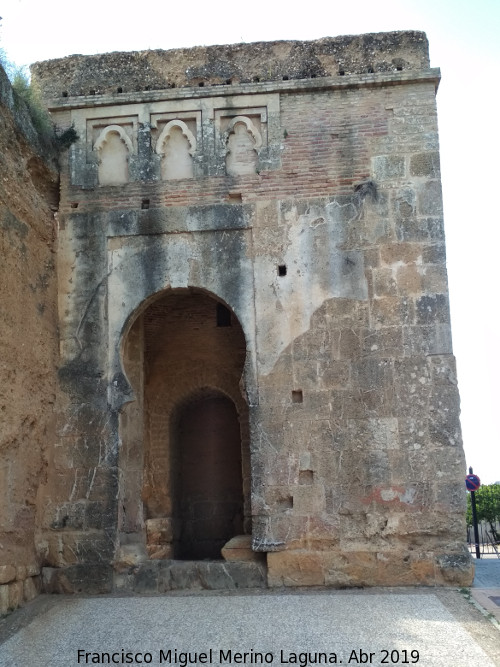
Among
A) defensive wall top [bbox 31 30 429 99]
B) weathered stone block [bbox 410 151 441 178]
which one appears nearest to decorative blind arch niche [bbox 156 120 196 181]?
defensive wall top [bbox 31 30 429 99]

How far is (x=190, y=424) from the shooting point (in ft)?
38.6

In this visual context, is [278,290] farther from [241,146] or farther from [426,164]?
[426,164]

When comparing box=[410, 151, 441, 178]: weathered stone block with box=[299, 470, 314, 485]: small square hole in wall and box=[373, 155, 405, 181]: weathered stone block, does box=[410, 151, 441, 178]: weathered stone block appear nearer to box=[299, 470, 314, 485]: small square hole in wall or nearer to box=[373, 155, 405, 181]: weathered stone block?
box=[373, 155, 405, 181]: weathered stone block

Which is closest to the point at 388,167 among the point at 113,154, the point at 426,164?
the point at 426,164

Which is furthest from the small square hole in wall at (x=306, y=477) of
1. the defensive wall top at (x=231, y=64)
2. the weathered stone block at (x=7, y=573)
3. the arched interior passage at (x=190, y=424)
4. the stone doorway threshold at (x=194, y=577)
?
the defensive wall top at (x=231, y=64)

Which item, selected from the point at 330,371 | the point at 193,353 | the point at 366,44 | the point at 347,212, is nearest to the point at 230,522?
the point at 193,353

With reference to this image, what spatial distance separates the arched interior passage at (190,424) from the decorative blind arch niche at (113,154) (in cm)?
171

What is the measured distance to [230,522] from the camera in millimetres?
11391

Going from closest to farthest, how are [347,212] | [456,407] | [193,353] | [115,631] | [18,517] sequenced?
[115,631] → [18,517] → [456,407] → [347,212] → [193,353]

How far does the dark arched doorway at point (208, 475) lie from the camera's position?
11.2 meters

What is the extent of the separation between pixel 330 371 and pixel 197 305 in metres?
3.54

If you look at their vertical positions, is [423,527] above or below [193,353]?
below

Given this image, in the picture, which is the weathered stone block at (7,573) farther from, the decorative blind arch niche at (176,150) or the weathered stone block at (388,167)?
the weathered stone block at (388,167)

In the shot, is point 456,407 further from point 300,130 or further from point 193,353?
point 193,353
